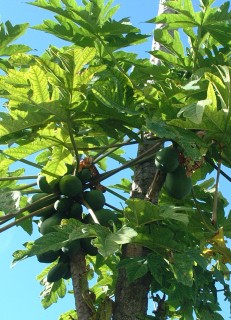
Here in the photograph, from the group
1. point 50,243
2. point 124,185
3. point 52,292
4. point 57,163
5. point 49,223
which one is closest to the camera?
point 50,243

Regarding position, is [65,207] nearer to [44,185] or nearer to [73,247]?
[44,185]

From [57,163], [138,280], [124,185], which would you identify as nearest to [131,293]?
[138,280]

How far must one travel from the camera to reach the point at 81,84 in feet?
8.80

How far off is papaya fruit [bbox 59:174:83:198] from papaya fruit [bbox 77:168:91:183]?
126 mm

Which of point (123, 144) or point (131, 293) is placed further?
point (123, 144)

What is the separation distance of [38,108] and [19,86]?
13cm

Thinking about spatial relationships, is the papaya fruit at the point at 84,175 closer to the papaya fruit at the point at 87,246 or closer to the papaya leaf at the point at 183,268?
the papaya fruit at the point at 87,246

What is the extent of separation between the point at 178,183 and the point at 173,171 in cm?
6

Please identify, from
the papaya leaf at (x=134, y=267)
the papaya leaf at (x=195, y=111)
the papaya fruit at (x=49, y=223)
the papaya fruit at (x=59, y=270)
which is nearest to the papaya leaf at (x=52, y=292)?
the papaya fruit at (x=59, y=270)

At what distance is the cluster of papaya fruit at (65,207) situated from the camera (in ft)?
9.23

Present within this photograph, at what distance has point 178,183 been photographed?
9.27 ft

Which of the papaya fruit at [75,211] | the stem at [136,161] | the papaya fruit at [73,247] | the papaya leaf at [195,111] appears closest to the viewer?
the papaya leaf at [195,111]

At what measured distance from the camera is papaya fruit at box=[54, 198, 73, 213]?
2.90m

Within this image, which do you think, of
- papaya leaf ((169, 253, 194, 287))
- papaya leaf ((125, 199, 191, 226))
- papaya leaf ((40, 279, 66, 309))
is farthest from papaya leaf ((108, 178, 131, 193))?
papaya leaf ((169, 253, 194, 287))
